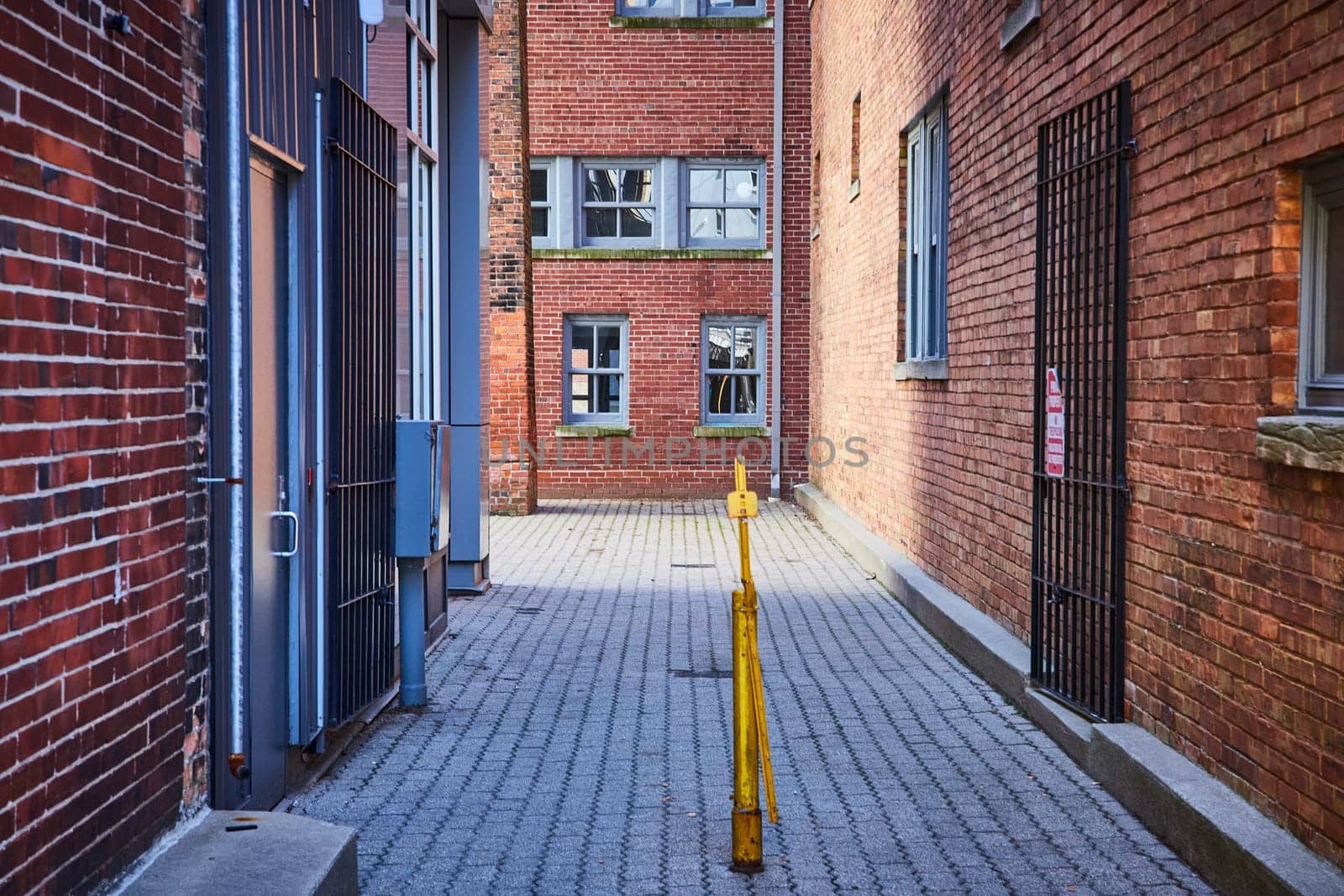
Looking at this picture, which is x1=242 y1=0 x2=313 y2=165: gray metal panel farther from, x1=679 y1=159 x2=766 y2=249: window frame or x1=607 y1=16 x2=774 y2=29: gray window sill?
x1=607 y1=16 x2=774 y2=29: gray window sill

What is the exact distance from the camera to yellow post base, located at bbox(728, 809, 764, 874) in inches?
218

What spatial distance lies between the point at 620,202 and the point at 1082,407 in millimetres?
16248

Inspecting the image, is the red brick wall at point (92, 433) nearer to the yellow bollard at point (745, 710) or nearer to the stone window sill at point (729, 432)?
the yellow bollard at point (745, 710)

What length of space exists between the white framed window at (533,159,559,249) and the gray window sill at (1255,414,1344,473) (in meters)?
18.4

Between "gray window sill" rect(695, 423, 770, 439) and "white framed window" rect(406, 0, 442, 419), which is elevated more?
"white framed window" rect(406, 0, 442, 419)

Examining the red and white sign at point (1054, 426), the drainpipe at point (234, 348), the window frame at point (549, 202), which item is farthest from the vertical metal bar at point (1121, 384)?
the window frame at point (549, 202)

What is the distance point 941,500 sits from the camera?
1149cm

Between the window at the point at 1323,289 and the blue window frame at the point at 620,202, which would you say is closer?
the window at the point at 1323,289

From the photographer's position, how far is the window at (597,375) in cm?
2323

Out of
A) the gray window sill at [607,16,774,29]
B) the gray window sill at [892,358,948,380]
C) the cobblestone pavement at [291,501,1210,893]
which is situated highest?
the gray window sill at [607,16,774,29]

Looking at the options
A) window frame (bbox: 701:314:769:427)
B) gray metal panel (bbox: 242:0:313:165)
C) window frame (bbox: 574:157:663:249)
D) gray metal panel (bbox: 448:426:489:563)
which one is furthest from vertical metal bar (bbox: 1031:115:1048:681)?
window frame (bbox: 574:157:663:249)

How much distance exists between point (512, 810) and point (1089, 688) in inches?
111

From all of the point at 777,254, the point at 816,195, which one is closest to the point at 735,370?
the point at 777,254

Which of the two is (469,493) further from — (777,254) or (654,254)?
(777,254)
